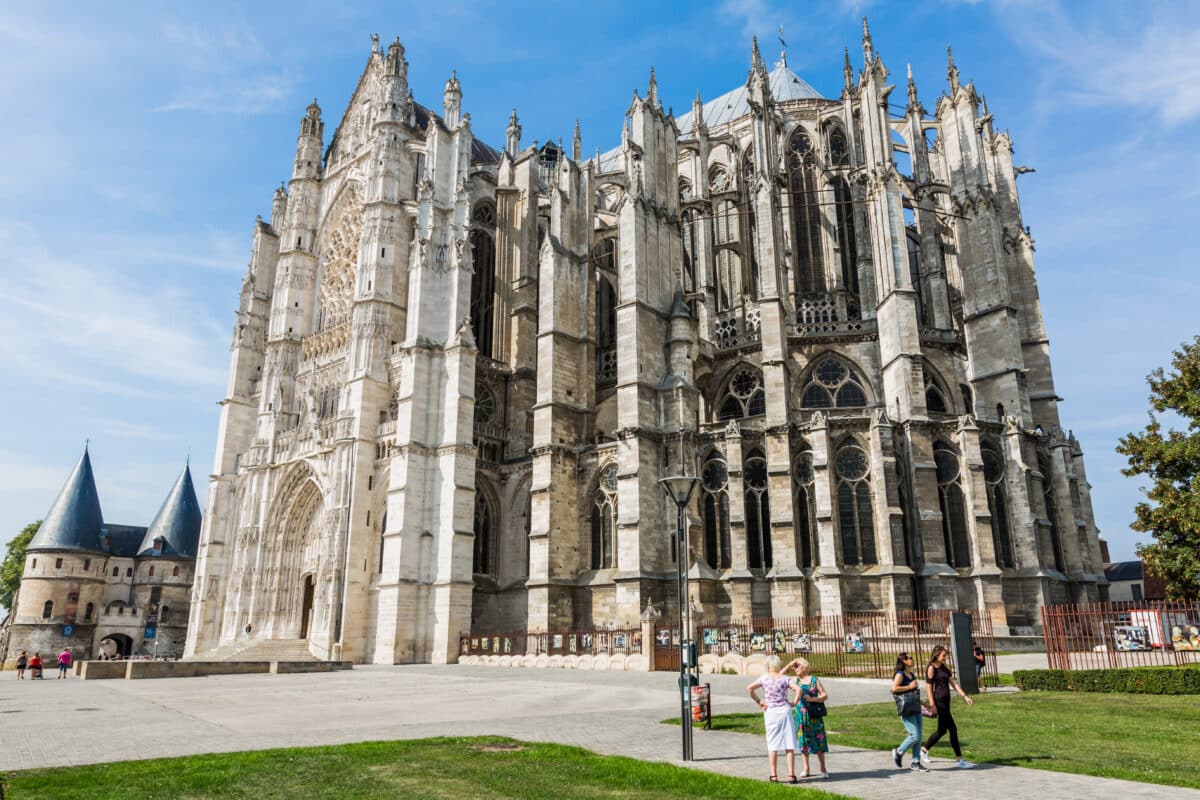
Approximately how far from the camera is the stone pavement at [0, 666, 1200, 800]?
7.57m

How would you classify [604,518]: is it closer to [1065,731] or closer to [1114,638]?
[1114,638]

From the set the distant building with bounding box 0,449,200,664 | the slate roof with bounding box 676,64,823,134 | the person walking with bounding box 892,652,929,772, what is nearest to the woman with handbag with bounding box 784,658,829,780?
the person walking with bounding box 892,652,929,772

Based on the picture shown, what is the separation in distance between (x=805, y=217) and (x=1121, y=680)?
2528 centimetres

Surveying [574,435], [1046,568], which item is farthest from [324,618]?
[1046,568]

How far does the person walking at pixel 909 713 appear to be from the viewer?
26.5 ft

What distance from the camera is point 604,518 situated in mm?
31234

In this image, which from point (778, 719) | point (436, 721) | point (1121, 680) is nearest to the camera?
point (778, 719)

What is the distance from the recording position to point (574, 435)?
3238cm

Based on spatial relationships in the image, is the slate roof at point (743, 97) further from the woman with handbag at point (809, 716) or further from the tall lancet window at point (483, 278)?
the woman with handbag at point (809, 716)

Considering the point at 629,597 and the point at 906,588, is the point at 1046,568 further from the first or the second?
the point at 629,597

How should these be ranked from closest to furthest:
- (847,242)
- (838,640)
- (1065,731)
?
(1065,731) → (838,640) → (847,242)

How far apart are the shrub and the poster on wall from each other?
10.9 feet

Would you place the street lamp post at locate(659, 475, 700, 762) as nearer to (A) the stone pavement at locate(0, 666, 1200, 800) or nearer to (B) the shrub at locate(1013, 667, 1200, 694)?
(A) the stone pavement at locate(0, 666, 1200, 800)

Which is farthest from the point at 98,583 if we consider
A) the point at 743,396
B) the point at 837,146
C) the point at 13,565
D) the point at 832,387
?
the point at 837,146
